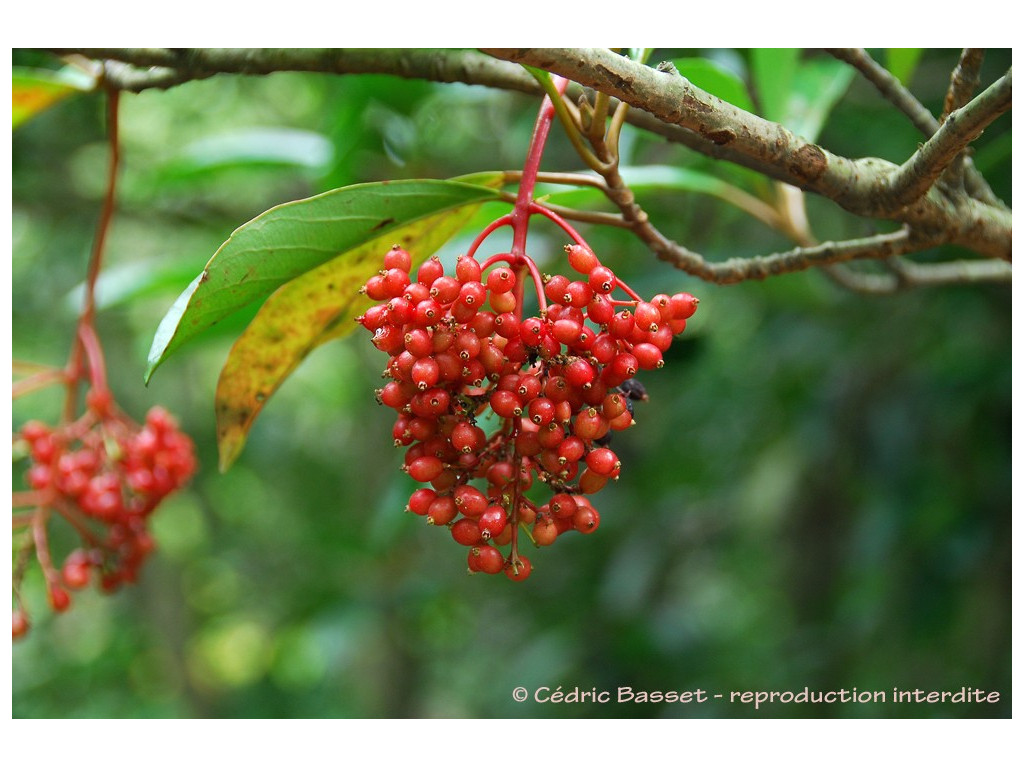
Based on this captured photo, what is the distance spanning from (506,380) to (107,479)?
2.90ft

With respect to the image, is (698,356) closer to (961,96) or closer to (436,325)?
(961,96)

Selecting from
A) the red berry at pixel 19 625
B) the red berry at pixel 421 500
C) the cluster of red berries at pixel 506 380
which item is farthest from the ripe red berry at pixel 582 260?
the red berry at pixel 19 625

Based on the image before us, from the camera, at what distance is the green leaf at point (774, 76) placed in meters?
1.38

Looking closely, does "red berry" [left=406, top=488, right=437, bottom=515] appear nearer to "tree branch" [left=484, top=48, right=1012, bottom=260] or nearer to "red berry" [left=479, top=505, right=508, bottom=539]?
"red berry" [left=479, top=505, right=508, bottom=539]

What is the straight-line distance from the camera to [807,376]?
269 cm

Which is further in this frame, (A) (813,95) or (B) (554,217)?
(A) (813,95)

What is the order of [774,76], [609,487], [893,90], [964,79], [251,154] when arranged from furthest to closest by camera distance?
1. [609,487]
2. [251,154]
3. [774,76]
4. [893,90]
5. [964,79]

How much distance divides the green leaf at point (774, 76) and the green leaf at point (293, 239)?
2.30 feet

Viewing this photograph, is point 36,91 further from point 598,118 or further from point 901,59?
point 901,59

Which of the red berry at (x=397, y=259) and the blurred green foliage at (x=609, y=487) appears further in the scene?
the blurred green foliage at (x=609, y=487)

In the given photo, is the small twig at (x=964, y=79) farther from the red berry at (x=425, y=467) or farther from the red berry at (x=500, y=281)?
the red berry at (x=425, y=467)

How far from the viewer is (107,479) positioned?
53.7 inches

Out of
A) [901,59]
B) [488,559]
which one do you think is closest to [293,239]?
[488,559]

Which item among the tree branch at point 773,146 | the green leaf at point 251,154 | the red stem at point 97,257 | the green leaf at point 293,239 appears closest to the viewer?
the tree branch at point 773,146
